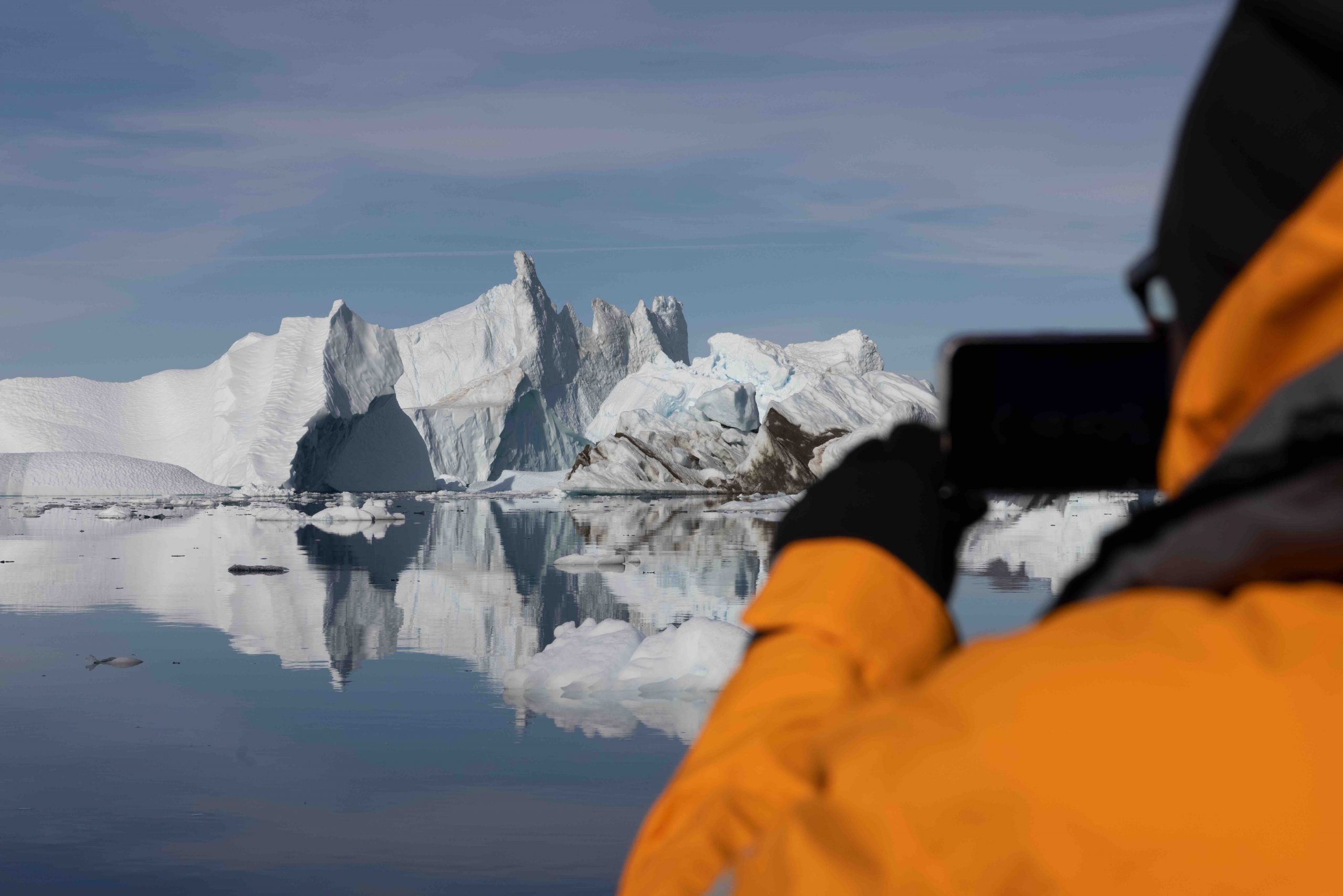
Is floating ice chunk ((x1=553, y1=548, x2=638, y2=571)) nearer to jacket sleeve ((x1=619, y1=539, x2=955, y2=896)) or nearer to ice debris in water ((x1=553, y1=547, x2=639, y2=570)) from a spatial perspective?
ice debris in water ((x1=553, y1=547, x2=639, y2=570))

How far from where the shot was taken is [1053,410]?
546 millimetres

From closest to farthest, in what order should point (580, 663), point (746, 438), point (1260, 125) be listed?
1. point (1260, 125)
2. point (580, 663)
3. point (746, 438)

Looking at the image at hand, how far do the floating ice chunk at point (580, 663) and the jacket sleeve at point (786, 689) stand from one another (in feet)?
16.1

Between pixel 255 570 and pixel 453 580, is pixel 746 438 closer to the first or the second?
pixel 255 570

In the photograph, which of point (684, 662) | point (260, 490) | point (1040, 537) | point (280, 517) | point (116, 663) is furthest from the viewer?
point (260, 490)

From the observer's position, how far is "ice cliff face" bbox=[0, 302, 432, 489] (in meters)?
33.8

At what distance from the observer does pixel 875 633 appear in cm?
56

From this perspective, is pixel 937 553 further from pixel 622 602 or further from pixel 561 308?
pixel 561 308

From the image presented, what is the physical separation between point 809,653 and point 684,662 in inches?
194

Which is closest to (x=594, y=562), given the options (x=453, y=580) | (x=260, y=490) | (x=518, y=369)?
(x=453, y=580)

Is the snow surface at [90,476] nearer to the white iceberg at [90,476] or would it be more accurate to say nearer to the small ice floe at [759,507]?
the white iceberg at [90,476]

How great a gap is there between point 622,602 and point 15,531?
16065 millimetres

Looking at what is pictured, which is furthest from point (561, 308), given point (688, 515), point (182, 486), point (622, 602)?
point (622, 602)

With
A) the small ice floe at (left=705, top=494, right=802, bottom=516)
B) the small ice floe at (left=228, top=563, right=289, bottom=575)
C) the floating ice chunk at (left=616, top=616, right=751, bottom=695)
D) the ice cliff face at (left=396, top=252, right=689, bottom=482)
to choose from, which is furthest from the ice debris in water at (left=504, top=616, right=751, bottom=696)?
the ice cliff face at (left=396, top=252, right=689, bottom=482)
